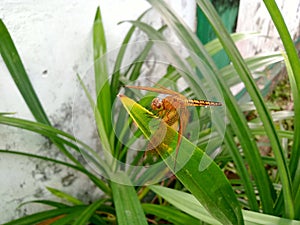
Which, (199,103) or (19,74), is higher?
(19,74)

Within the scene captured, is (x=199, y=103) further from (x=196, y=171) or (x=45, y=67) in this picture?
(x=45, y=67)

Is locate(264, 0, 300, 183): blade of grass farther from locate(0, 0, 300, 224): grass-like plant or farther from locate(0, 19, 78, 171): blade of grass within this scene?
locate(0, 19, 78, 171): blade of grass

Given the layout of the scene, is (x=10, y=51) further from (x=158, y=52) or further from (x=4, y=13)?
(x=158, y=52)

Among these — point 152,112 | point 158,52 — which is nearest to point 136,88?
point 152,112

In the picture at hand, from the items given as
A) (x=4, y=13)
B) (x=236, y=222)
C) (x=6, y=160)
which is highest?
(x=4, y=13)

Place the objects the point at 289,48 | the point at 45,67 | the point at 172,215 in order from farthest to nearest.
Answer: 1. the point at 45,67
2. the point at 172,215
3. the point at 289,48

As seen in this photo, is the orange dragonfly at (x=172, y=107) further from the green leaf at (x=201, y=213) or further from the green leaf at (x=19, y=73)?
the green leaf at (x=19, y=73)

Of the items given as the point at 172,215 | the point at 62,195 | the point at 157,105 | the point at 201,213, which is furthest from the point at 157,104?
the point at 62,195
